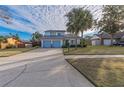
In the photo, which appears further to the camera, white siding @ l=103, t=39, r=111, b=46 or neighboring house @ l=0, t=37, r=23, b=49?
white siding @ l=103, t=39, r=111, b=46

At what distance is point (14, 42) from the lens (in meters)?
34.0

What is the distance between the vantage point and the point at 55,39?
38.0 meters

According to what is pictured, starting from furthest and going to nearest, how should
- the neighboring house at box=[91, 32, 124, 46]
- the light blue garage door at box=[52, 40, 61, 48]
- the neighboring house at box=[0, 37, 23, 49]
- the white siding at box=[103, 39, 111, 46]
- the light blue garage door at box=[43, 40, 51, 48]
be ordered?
the white siding at box=[103, 39, 111, 46] < the neighboring house at box=[91, 32, 124, 46] < the light blue garage door at box=[52, 40, 61, 48] < the light blue garage door at box=[43, 40, 51, 48] < the neighboring house at box=[0, 37, 23, 49]

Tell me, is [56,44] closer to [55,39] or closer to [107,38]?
[55,39]

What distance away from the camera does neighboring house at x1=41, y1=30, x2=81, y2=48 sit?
37719 millimetres

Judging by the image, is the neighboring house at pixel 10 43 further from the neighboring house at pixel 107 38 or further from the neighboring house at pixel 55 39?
the neighboring house at pixel 107 38

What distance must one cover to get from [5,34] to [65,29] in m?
12.0

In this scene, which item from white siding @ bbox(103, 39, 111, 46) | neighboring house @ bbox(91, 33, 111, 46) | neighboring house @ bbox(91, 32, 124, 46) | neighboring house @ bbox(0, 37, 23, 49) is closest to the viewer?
neighboring house @ bbox(0, 37, 23, 49)

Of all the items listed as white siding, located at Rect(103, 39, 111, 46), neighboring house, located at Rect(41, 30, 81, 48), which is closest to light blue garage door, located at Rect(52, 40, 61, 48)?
neighboring house, located at Rect(41, 30, 81, 48)

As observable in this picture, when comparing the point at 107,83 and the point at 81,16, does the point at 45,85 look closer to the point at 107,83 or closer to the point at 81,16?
the point at 107,83

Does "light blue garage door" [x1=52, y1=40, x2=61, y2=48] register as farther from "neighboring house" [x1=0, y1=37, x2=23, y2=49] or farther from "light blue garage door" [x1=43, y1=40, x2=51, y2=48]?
"neighboring house" [x1=0, y1=37, x2=23, y2=49]

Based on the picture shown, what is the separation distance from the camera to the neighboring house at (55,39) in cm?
3772

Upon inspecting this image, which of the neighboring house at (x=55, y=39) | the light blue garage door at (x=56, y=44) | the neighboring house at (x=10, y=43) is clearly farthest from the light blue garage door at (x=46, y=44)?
the neighboring house at (x=10, y=43)
